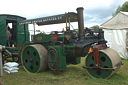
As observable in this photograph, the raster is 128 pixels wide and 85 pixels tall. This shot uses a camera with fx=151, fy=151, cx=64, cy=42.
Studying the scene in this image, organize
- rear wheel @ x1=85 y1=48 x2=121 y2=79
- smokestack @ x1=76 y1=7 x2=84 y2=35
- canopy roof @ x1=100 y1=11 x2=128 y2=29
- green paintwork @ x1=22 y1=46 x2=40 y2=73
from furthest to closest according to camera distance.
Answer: canopy roof @ x1=100 y1=11 x2=128 y2=29 < green paintwork @ x1=22 y1=46 x2=40 y2=73 < smokestack @ x1=76 y1=7 x2=84 y2=35 < rear wheel @ x1=85 y1=48 x2=121 y2=79

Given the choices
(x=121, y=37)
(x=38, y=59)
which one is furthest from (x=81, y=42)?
(x=121, y=37)

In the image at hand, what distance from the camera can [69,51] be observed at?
5.09 meters

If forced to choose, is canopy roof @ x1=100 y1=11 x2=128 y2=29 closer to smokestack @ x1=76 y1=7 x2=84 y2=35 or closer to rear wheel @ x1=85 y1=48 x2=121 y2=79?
smokestack @ x1=76 y1=7 x2=84 y2=35

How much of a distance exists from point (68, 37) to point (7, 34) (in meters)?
4.68

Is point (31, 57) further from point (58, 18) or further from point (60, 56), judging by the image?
point (58, 18)

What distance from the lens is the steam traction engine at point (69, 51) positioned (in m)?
4.34

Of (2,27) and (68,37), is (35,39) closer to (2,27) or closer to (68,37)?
(68,37)

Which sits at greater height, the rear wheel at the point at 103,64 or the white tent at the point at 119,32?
the white tent at the point at 119,32

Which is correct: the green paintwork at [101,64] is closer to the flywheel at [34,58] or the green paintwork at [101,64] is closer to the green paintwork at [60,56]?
the green paintwork at [60,56]

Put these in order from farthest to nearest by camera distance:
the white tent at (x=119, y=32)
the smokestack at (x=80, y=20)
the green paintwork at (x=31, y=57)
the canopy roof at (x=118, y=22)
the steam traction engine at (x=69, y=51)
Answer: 1. the canopy roof at (x=118, y=22)
2. the white tent at (x=119, y=32)
3. the green paintwork at (x=31, y=57)
4. the smokestack at (x=80, y=20)
5. the steam traction engine at (x=69, y=51)

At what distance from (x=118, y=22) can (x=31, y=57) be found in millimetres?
6230

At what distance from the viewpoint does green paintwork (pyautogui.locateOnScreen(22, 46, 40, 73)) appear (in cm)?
550

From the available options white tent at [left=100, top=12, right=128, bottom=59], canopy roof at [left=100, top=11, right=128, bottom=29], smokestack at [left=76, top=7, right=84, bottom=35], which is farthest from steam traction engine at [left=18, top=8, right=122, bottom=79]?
canopy roof at [left=100, top=11, right=128, bottom=29]

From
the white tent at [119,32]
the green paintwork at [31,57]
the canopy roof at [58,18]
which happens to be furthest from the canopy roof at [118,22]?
the green paintwork at [31,57]
